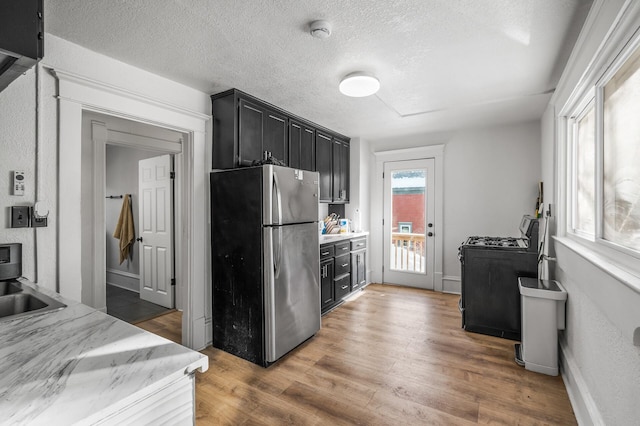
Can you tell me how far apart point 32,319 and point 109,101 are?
Result: 1698 millimetres

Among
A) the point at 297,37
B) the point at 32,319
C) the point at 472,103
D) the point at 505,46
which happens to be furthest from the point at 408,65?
the point at 32,319

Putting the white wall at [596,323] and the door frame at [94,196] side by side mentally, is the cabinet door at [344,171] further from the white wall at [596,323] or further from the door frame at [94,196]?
the white wall at [596,323]

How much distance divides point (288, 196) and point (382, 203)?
281 cm

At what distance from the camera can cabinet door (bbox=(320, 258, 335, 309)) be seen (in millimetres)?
3652

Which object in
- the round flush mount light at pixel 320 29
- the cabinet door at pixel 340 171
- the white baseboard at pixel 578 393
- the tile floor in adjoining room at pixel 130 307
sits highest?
the round flush mount light at pixel 320 29

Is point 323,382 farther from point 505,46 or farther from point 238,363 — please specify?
point 505,46

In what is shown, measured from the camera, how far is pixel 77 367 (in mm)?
827

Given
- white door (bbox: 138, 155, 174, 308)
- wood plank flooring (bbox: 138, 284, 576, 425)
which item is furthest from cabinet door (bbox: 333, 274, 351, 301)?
white door (bbox: 138, 155, 174, 308)

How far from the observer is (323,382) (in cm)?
227

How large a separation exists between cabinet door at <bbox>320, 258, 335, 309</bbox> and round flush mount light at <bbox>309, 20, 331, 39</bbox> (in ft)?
8.07

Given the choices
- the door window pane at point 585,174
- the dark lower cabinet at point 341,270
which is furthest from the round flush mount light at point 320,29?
the dark lower cabinet at point 341,270

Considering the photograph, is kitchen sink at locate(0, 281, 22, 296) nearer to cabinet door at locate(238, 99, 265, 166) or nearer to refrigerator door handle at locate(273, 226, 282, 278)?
refrigerator door handle at locate(273, 226, 282, 278)

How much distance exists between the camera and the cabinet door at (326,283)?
12.0 ft

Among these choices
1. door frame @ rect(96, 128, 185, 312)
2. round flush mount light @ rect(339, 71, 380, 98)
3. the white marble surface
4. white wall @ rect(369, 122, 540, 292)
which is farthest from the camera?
white wall @ rect(369, 122, 540, 292)
